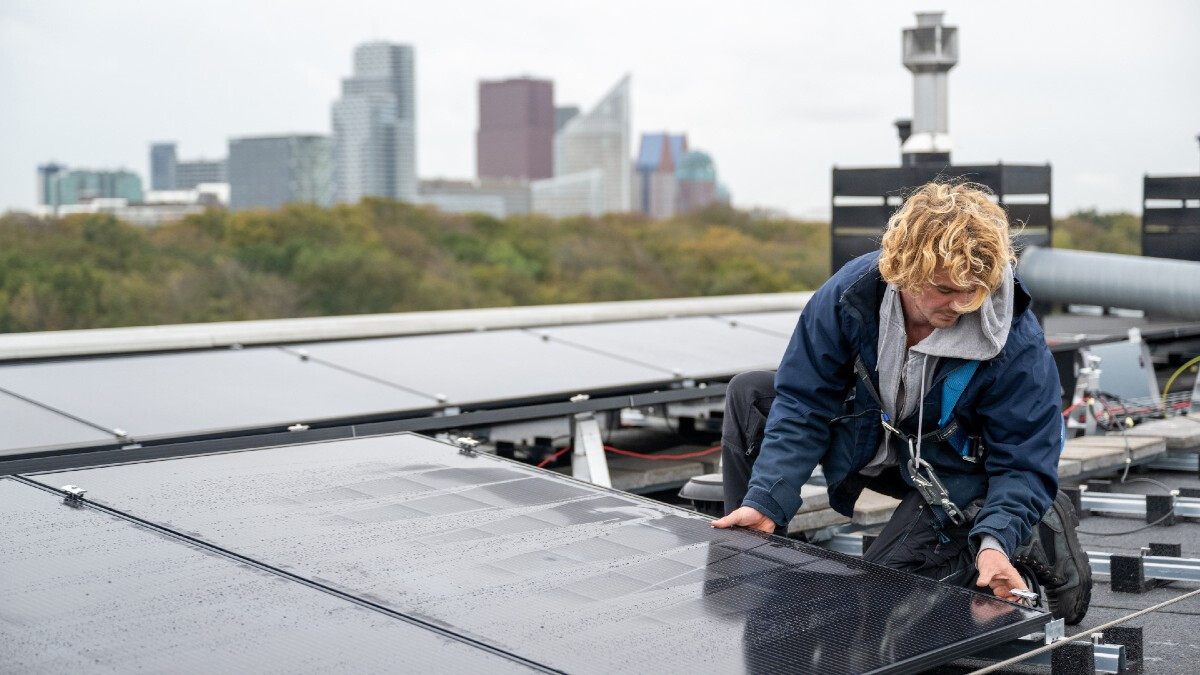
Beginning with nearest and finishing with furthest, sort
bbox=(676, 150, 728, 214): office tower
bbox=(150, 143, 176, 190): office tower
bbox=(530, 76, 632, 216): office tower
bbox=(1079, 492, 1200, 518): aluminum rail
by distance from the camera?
bbox=(1079, 492, 1200, 518): aluminum rail → bbox=(150, 143, 176, 190): office tower → bbox=(676, 150, 728, 214): office tower → bbox=(530, 76, 632, 216): office tower

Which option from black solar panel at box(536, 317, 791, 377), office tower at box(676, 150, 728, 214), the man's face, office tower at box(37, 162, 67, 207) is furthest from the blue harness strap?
office tower at box(676, 150, 728, 214)

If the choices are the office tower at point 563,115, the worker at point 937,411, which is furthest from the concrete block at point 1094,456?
the office tower at point 563,115

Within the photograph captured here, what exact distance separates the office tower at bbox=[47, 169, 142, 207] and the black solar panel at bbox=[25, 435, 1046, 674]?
69.2m

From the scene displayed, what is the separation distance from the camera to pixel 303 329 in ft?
28.2

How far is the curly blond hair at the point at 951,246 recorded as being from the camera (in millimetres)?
3607

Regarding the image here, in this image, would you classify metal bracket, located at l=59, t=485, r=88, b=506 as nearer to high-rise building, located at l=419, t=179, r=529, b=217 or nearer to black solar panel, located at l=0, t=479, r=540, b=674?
black solar panel, located at l=0, t=479, r=540, b=674

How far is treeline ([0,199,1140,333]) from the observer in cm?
5981

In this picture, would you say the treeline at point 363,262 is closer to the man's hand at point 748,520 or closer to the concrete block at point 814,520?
the concrete block at point 814,520

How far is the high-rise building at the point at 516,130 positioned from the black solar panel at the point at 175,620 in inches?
4310

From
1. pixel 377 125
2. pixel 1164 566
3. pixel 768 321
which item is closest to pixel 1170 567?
pixel 1164 566

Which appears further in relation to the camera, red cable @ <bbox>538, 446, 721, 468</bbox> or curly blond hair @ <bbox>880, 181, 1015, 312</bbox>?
red cable @ <bbox>538, 446, 721, 468</bbox>

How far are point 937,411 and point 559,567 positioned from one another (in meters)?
1.33

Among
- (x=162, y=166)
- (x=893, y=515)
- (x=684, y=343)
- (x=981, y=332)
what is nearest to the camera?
(x=981, y=332)

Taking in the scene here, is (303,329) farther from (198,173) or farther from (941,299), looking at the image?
(198,173)
